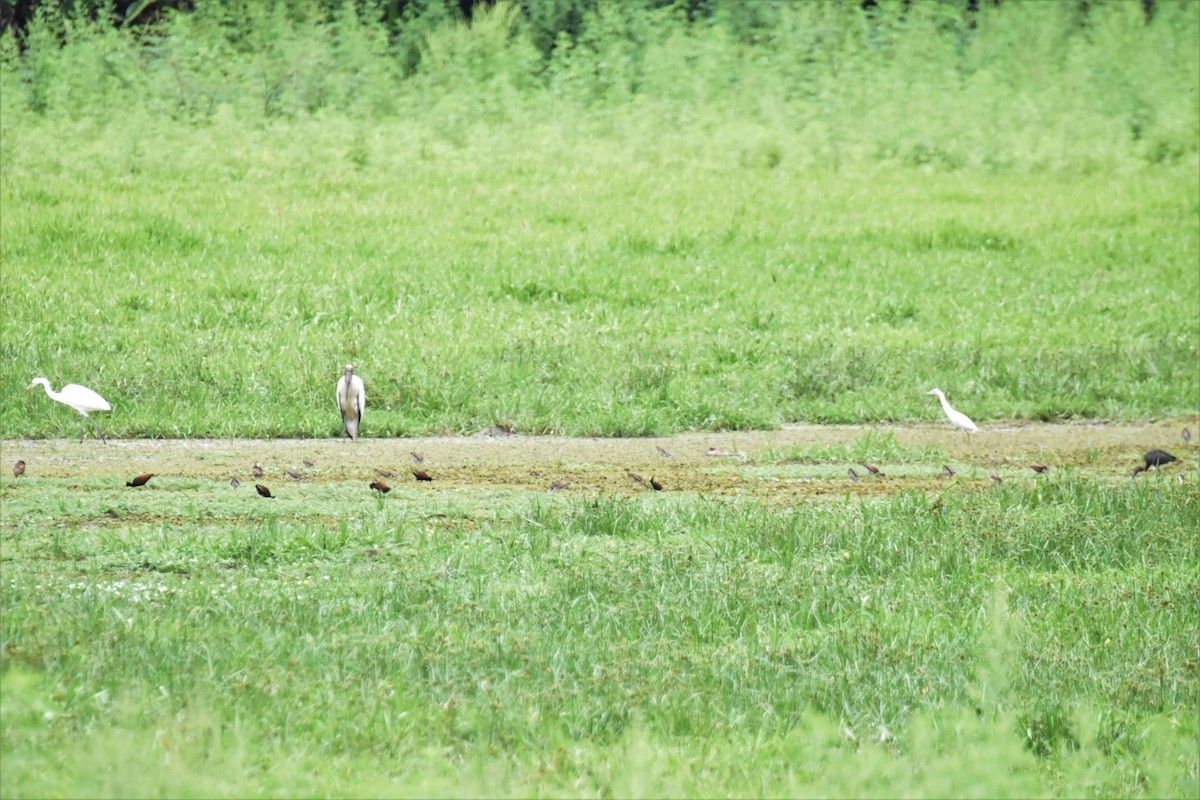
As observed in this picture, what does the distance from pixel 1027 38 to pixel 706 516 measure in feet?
83.5

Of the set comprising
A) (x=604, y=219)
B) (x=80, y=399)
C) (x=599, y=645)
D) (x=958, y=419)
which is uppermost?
(x=599, y=645)

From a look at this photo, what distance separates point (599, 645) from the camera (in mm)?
5668

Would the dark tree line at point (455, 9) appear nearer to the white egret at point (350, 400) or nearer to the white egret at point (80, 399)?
the white egret at point (80, 399)

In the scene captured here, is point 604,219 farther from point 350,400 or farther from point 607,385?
point 350,400

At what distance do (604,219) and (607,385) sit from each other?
239 inches

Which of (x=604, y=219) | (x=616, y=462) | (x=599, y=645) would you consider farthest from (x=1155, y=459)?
(x=604, y=219)

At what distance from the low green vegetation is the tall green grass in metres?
4.20

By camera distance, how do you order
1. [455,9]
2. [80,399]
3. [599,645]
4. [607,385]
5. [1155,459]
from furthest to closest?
[455,9] → [607,385] → [80,399] → [1155,459] → [599,645]

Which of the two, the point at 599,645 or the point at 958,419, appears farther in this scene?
the point at 958,419

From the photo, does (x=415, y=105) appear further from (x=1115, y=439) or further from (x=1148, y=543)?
(x=1148, y=543)

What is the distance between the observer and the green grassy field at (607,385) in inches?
187

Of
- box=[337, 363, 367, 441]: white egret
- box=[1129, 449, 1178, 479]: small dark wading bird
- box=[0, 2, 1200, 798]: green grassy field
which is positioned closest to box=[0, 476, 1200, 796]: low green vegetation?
box=[0, 2, 1200, 798]: green grassy field

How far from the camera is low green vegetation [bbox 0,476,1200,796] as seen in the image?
427 cm

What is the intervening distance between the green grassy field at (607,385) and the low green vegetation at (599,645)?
0.03 m
